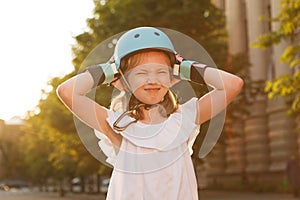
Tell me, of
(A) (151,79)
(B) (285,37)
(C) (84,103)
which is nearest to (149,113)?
(A) (151,79)

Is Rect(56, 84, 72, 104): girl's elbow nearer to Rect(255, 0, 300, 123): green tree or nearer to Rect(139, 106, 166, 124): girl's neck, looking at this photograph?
Rect(139, 106, 166, 124): girl's neck

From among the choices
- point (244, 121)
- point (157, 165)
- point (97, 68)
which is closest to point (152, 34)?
point (97, 68)

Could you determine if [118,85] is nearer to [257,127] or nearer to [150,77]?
[150,77]

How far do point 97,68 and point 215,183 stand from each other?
3096 cm

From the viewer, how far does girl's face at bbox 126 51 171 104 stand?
Result: 2879 millimetres

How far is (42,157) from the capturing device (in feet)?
156

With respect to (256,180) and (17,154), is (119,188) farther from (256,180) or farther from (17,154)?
(17,154)

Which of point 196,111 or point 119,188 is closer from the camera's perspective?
point 119,188

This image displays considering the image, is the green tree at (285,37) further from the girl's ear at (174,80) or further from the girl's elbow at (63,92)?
the girl's elbow at (63,92)

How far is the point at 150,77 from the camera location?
290 centimetres

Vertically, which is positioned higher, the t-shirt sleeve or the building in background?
the t-shirt sleeve

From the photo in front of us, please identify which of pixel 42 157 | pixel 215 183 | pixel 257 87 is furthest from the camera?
pixel 42 157

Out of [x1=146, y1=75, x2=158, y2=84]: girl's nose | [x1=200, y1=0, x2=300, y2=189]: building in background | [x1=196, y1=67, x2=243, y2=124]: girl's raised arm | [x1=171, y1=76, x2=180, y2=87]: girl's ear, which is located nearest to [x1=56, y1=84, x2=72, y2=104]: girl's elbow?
[x1=146, y1=75, x2=158, y2=84]: girl's nose

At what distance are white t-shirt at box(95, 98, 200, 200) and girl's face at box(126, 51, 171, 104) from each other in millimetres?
136
